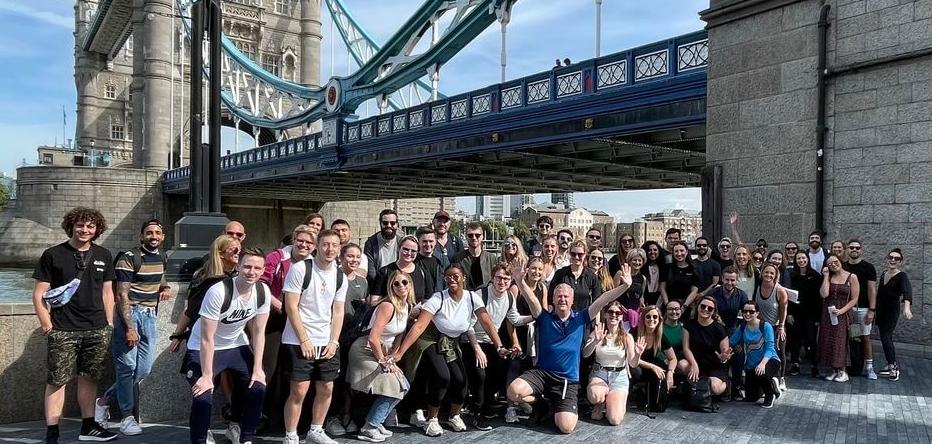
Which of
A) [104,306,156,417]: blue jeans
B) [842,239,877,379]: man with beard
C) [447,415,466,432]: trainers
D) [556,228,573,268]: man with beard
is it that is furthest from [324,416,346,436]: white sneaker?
[842,239,877,379]: man with beard

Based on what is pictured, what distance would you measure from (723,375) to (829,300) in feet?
6.35

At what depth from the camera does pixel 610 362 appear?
558 centimetres

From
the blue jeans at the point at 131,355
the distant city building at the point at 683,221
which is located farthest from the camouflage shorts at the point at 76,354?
the distant city building at the point at 683,221

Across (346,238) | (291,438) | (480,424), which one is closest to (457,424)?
(480,424)

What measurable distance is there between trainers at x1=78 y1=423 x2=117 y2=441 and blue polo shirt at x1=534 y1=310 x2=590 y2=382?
3.14 meters

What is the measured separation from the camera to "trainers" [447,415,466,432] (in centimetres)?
520

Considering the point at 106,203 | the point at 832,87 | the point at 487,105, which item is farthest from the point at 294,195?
the point at 832,87

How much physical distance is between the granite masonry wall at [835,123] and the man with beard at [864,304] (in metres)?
1.12

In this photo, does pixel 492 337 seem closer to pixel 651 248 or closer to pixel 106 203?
pixel 651 248

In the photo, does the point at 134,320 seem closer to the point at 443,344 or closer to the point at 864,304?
the point at 443,344

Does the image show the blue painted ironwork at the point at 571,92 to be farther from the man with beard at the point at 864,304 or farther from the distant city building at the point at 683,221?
the distant city building at the point at 683,221

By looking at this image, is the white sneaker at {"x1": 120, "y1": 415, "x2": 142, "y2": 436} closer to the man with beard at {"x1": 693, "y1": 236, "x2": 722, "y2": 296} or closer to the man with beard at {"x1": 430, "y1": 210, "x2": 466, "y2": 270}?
the man with beard at {"x1": 430, "y1": 210, "x2": 466, "y2": 270}

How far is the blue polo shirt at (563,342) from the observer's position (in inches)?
213

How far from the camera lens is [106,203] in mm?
42156
